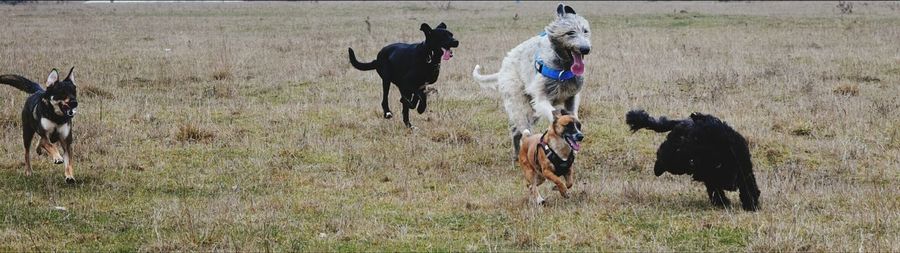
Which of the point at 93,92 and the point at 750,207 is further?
the point at 93,92

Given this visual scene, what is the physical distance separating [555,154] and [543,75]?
2.05 m

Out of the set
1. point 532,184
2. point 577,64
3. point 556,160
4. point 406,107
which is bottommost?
point 406,107

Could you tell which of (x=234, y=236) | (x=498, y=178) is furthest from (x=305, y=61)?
(x=234, y=236)

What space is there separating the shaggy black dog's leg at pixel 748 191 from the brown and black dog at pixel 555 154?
1.42m

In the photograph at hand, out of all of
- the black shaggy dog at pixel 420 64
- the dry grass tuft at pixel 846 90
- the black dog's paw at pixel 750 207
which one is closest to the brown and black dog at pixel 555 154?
the black dog's paw at pixel 750 207

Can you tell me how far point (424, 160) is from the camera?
10.3 meters

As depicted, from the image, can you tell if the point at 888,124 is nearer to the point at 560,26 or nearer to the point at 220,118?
the point at 560,26

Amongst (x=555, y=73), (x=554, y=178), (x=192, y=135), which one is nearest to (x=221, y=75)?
(x=192, y=135)

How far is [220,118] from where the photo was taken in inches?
526

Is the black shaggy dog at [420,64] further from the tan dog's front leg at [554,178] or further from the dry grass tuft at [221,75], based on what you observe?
the dry grass tuft at [221,75]

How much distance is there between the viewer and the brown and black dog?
7.60m

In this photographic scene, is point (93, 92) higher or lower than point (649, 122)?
lower

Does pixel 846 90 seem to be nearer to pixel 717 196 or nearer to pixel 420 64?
pixel 420 64

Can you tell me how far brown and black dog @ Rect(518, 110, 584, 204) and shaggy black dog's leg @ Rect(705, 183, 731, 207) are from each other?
123cm
